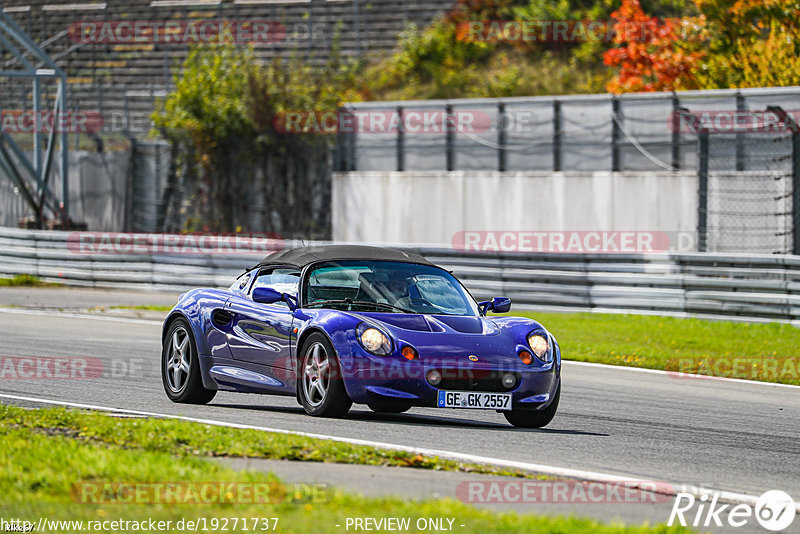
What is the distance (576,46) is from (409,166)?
10346 millimetres

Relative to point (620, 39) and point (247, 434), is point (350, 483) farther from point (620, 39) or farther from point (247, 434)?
point (620, 39)

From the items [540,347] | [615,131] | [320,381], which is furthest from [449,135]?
[320,381]

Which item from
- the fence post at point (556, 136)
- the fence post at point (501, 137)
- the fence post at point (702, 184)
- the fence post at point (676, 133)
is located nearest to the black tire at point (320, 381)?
the fence post at point (702, 184)

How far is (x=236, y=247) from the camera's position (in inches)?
880

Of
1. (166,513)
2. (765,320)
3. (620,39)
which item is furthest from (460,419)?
(620,39)

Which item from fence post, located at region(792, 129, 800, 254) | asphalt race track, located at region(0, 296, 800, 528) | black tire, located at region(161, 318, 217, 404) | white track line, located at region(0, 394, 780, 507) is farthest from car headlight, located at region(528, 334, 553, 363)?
fence post, located at region(792, 129, 800, 254)

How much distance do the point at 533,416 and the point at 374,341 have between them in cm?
150

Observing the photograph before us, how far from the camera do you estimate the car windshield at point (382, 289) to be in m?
9.72

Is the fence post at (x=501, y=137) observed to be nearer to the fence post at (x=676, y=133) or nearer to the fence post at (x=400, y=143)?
the fence post at (x=400, y=143)

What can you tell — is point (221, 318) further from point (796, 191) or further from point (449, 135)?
point (449, 135)

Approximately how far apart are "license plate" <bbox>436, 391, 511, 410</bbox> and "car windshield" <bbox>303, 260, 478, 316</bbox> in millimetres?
981

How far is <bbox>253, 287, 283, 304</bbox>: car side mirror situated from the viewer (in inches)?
376

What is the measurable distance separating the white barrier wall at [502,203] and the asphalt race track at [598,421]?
10.5m

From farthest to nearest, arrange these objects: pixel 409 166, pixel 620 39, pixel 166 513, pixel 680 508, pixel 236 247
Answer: pixel 620 39 < pixel 409 166 < pixel 236 247 < pixel 680 508 < pixel 166 513
